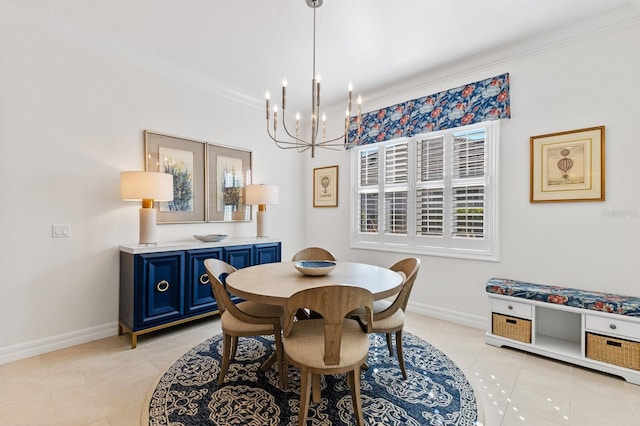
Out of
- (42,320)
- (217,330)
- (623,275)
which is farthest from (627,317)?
(42,320)

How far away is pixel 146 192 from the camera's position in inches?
112

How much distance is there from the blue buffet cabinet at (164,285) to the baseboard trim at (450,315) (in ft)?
7.58

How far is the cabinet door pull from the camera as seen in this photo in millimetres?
2939

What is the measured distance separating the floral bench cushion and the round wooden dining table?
1.23m

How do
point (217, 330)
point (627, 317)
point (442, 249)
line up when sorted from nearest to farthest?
point (627, 317)
point (217, 330)
point (442, 249)

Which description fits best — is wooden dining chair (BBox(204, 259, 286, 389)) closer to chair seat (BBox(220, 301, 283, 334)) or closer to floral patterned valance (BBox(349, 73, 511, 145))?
chair seat (BBox(220, 301, 283, 334))

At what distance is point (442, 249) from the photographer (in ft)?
11.7

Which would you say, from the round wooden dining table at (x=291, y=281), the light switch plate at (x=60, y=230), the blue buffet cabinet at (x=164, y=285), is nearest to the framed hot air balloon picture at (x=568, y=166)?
the round wooden dining table at (x=291, y=281)

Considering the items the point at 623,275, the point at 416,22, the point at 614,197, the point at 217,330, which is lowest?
the point at 217,330

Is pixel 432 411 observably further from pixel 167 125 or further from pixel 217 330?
pixel 167 125

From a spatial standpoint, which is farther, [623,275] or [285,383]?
[623,275]

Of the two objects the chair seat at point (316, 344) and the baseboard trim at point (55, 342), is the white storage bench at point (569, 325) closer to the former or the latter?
the chair seat at point (316, 344)

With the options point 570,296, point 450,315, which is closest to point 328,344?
point 570,296

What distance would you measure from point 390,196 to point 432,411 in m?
2.62
